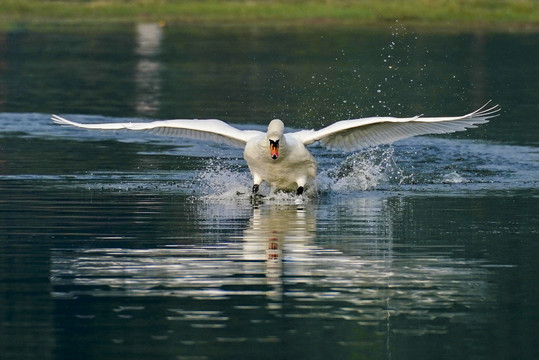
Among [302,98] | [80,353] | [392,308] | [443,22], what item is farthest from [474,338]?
[443,22]

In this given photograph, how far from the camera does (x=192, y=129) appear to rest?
1884 centimetres

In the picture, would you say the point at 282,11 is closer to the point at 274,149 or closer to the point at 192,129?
the point at 192,129

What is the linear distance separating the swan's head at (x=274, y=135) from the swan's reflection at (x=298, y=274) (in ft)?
6.63

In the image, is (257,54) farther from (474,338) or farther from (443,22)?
(474,338)

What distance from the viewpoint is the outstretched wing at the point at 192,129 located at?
1848 cm

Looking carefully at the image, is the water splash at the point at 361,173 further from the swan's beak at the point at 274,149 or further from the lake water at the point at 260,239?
the swan's beak at the point at 274,149

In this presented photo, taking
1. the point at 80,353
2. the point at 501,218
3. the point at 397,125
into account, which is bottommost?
the point at 80,353

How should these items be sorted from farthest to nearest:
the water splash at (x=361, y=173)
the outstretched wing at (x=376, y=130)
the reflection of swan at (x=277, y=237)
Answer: the water splash at (x=361, y=173) → the outstretched wing at (x=376, y=130) → the reflection of swan at (x=277, y=237)

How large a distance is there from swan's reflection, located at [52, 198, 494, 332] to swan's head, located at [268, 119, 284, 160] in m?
2.02

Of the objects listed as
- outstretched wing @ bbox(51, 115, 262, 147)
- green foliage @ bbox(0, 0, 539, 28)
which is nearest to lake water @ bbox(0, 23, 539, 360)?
outstretched wing @ bbox(51, 115, 262, 147)

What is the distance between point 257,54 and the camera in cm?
4828

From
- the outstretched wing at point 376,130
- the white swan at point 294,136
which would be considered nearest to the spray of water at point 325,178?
the white swan at point 294,136

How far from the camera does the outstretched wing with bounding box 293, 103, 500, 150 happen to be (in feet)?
58.6

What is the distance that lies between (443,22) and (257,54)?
A: 19.1 metres
